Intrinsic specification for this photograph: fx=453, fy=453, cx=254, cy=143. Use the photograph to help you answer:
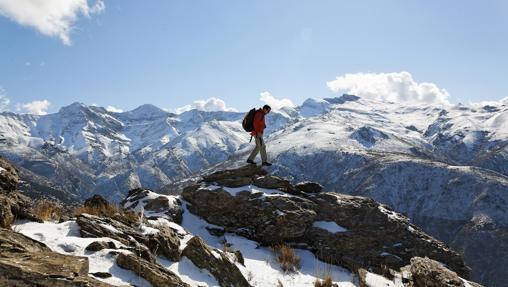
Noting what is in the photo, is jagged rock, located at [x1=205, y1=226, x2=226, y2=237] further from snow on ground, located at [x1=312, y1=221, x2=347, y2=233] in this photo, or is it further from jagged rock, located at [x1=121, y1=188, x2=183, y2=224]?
snow on ground, located at [x1=312, y1=221, x2=347, y2=233]

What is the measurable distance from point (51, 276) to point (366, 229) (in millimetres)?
17195

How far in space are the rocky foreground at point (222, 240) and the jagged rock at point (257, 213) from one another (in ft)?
0.16

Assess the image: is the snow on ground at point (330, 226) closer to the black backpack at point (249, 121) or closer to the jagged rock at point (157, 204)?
the black backpack at point (249, 121)

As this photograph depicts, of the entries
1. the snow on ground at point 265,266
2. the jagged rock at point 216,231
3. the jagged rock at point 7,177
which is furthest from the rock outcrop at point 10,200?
the jagged rock at point 216,231

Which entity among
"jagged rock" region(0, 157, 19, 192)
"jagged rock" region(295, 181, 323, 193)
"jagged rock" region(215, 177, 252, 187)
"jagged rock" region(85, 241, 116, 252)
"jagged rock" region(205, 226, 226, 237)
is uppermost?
"jagged rock" region(0, 157, 19, 192)

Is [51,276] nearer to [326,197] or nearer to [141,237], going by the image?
[141,237]

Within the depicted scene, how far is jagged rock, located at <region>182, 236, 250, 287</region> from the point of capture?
12.3 meters

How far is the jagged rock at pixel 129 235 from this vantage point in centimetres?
1176

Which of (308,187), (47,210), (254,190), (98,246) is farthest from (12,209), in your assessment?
(308,187)

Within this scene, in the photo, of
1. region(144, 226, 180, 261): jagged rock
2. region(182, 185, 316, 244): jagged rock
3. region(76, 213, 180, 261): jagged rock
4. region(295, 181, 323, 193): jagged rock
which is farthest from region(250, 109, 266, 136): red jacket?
region(144, 226, 180, 261): jagged rock

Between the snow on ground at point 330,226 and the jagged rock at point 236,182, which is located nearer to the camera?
the snow on ground at point 330,226

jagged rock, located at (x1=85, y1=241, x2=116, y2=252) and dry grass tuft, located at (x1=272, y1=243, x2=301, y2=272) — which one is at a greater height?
jagged rock, located at (x1=85, y1=241, x2=116, y2=252)

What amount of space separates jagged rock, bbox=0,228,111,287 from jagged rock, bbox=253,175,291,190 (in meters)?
15.9

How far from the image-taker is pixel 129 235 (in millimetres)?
12359
